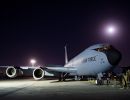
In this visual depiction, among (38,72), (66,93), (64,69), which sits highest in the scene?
(64,69)

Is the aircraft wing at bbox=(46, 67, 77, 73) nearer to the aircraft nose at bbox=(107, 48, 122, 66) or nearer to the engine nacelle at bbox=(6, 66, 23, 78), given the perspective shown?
Answer: the engine nacelle at bbox=(6, 66, 23, 78)

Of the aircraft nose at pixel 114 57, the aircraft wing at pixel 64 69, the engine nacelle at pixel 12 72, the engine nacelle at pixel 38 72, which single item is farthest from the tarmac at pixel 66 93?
the engine nacelle at pixel 12 72

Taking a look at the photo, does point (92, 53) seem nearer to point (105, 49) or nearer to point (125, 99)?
point (105, 49)

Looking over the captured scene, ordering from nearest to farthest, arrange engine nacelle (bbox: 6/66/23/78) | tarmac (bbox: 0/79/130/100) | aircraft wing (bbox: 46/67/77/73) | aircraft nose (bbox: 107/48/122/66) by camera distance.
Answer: tarmac (bbox: 0/79/130/100), aircraft nose (bbox: 107/48/122/66), aircraft wing (bbox: 46/67/77/73), engine nacelle (bbox: 6/66/23/78)

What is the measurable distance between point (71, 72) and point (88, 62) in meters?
5.25

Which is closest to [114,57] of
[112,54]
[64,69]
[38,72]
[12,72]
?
[112,54]

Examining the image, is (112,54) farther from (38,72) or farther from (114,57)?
(38,72)

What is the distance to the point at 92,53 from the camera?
29281 mm

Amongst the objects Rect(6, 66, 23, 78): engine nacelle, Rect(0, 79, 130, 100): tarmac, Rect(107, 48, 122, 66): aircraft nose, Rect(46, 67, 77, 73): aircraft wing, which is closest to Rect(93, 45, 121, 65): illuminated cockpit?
Rect(107, 48, 122, 66): aircraft nose

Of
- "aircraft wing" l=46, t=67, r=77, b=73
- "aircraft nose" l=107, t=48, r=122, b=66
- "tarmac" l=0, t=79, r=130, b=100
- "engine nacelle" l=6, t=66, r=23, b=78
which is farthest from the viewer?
"engine nacelle" l=6, t=66, r=23, b=78

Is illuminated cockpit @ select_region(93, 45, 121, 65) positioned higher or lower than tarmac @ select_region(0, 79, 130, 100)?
higher

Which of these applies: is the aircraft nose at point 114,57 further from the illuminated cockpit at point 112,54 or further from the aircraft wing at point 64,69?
the aircraft wing at point 64,69

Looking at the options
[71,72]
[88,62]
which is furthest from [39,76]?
[88,62]

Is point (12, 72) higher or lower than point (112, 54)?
lower
